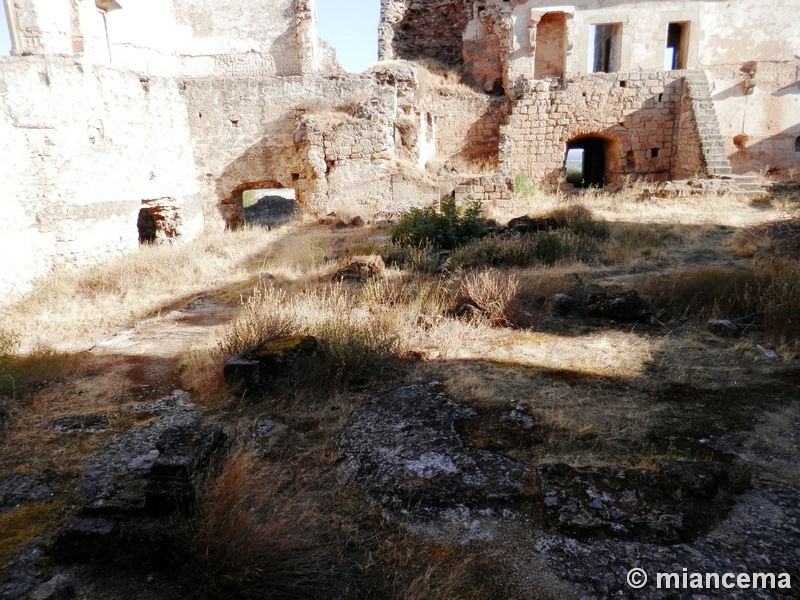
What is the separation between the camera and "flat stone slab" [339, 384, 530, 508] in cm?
277

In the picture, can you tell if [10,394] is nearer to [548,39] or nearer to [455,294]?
[455,294]

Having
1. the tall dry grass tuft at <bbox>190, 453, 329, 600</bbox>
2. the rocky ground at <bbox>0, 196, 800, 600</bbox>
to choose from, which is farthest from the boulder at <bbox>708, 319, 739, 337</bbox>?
the tall dry grass tuft at <bbox>190, 453, 329, 600</bbox>

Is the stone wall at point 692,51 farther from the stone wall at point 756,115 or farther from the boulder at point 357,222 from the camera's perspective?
the boulder at point 357,222

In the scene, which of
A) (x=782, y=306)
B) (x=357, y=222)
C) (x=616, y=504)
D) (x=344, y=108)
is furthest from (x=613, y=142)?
(x=616, y=504)

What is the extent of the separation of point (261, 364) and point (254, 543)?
190 centimetres

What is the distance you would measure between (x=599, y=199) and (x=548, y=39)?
7710 millimetres

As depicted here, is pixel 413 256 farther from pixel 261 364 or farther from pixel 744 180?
pixel 744 180

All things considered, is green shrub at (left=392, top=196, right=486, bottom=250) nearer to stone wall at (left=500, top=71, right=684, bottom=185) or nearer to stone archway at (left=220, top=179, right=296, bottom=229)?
stone wall at (left=500, top=71, right=684, bottom=185)

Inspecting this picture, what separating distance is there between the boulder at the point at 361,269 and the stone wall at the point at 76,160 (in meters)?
4.99

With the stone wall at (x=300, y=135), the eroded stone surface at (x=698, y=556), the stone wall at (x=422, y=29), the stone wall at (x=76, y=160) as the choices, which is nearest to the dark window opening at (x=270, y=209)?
the stone wall at (x=300, y=135)

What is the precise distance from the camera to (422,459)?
3072 millimetres

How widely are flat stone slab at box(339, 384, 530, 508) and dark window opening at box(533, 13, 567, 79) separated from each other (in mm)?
16088

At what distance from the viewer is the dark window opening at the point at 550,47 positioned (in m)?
16.5

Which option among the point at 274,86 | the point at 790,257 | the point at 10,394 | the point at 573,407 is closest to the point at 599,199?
the point at 790,257
